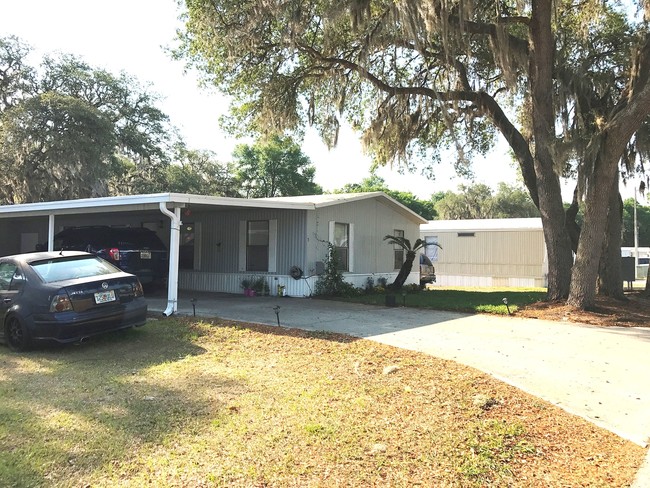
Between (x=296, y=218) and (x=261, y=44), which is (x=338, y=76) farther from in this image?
(x=296, y=218)

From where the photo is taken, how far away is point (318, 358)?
622 cm

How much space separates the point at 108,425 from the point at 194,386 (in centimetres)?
112

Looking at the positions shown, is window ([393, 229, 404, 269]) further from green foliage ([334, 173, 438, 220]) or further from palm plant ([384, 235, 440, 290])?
green foliage ([334, 173, 438, 220])

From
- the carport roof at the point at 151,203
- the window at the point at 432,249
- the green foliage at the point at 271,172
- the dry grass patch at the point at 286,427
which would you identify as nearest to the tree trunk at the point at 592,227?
the dry grass patch at the point at 286,427

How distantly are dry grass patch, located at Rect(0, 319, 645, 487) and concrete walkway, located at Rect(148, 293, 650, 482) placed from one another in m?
0.46

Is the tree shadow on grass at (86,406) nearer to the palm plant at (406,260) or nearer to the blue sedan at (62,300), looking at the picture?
the blue sedan at (62,300)

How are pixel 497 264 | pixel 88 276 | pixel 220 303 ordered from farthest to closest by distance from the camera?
pixel 497 264 < pixel 220 303 < pixel 88 276

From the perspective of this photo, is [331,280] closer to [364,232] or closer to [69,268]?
[364,232]

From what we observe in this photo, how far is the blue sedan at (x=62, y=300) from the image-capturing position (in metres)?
6.36

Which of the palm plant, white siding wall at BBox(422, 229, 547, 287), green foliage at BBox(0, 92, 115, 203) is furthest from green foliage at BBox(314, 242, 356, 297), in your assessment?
green foliage at BBox(0, 92, 115, 203)

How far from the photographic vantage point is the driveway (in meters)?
4.77

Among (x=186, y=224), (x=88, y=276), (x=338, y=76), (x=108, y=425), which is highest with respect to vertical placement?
(x=338, y=76)

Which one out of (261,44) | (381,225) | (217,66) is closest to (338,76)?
(261,44)

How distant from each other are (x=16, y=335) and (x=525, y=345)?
714 centimetres
